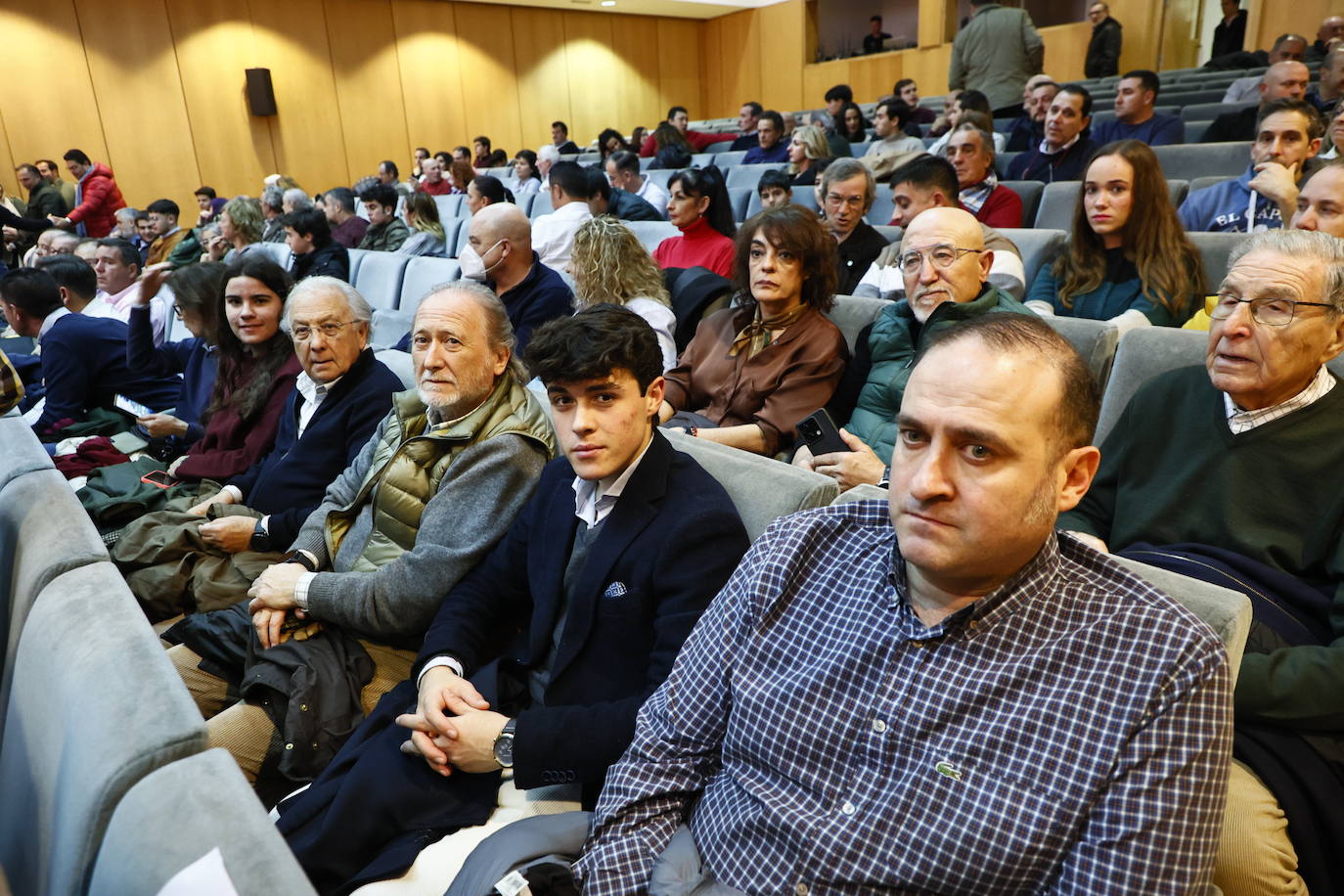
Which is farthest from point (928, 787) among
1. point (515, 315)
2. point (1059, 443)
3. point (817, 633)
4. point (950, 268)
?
point (515, 315)

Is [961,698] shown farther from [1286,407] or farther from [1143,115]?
[1143,115]

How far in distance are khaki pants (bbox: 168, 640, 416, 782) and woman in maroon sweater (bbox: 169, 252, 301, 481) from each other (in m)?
0.94

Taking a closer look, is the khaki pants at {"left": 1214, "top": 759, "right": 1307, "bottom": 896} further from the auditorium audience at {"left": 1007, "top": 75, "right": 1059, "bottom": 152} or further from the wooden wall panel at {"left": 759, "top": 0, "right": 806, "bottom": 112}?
the wooden wall panel at {"left": 759, "top": 0, "right": 806, "bottom": 112}

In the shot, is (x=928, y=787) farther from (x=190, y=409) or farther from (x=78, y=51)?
(x=78, y=51)

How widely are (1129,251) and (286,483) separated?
2494 mm

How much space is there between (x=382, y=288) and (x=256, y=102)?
865 cm

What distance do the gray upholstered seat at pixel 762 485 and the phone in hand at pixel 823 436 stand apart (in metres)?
0.59

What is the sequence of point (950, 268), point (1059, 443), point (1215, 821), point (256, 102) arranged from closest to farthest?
point (1215, 821), point (1059, 443), point (950, 268), point (256, 102)

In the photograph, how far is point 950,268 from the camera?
2.08 metres

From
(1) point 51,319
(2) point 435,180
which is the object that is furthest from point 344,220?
(1) point 51,319

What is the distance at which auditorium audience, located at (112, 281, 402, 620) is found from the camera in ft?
6.78

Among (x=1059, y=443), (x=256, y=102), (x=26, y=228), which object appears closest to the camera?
(x=1059, y=443)

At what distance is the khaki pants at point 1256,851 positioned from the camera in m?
1.09

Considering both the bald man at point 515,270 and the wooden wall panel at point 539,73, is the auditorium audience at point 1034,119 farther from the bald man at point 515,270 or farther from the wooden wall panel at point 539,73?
the wooden wall panel at point 539,73
